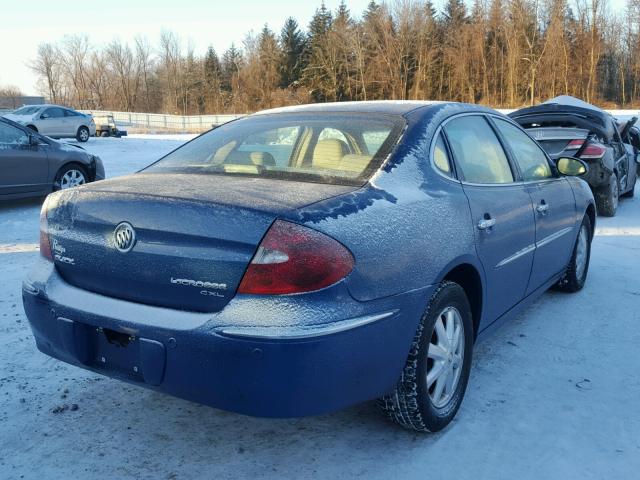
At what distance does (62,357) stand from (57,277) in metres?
0.34

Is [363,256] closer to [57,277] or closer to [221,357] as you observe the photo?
[221,357]

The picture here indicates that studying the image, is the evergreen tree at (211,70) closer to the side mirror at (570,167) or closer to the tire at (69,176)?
the tire at (69,176)

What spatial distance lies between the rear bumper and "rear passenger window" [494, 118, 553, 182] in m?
1.68

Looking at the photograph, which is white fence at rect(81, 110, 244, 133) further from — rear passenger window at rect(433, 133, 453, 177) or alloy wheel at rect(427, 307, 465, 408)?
alloy wheel at rect(427, 307, 465, 408)

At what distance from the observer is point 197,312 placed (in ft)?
7.29

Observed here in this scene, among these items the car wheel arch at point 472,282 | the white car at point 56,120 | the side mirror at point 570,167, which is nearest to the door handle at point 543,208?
the side mirror at point 570,167

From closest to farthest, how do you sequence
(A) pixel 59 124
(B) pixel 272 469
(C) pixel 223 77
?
(B) pixel 272 469 → (A) pixel 59 124 → (C) pixel 223 77

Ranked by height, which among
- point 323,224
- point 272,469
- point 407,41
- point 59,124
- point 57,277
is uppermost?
point 407,41

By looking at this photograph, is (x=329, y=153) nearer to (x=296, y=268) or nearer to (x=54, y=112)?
(x=296, y=268)

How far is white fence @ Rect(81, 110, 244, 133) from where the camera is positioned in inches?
1882

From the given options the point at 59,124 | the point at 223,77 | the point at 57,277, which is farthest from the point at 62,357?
the point at 223,77

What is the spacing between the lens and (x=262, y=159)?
3.06 m

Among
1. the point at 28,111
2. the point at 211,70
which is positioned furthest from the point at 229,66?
the point at 28,111

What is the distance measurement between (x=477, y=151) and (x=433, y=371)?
51.1 inches
